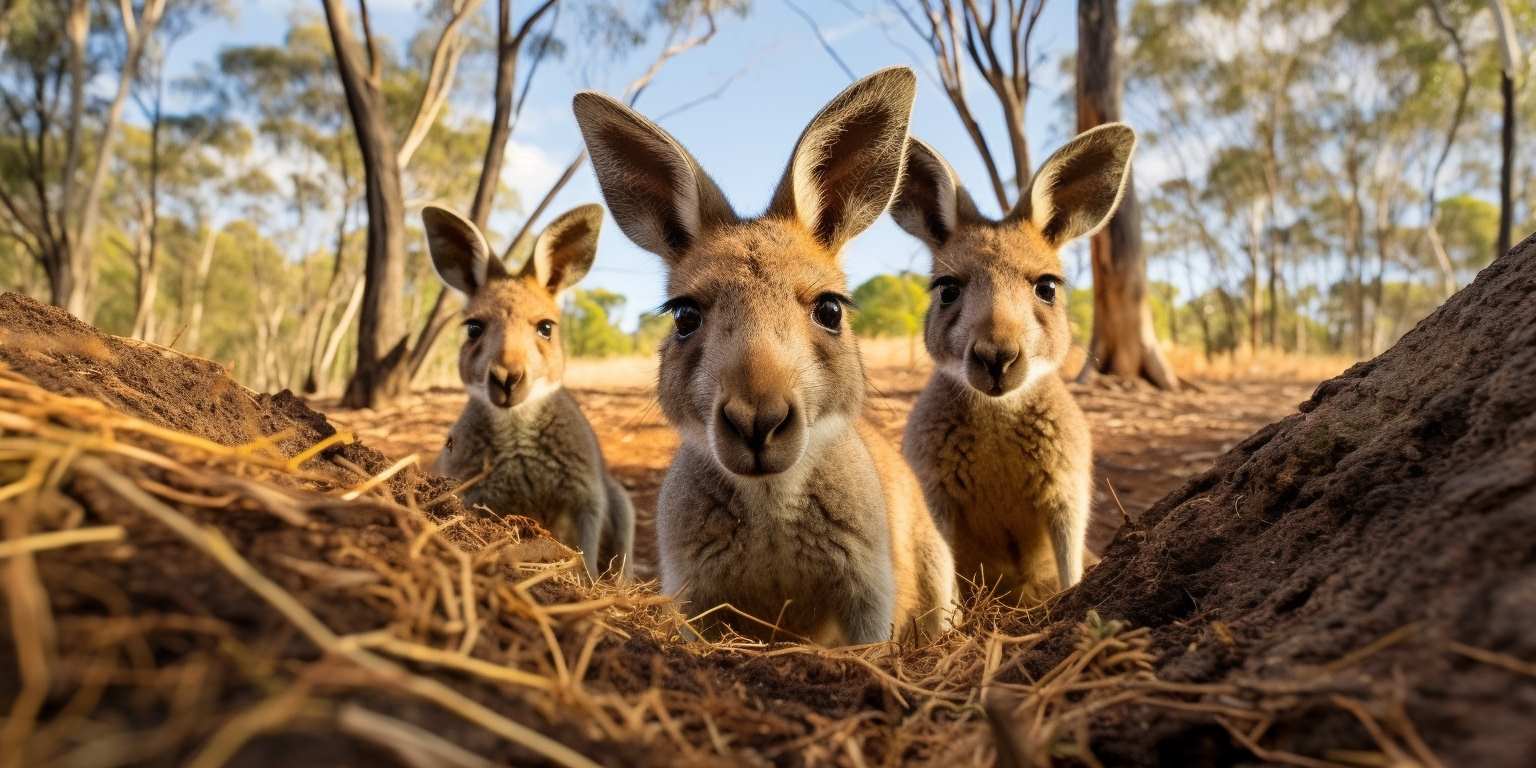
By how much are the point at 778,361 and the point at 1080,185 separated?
290cm

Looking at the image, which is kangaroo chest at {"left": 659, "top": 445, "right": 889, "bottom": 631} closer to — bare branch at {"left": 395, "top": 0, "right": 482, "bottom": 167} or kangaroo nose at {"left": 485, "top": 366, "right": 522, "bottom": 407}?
kangaroo nose at {"left": 485, "top": 366, "right": 522, "bottom": 407}

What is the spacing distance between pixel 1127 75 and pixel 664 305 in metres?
33.1

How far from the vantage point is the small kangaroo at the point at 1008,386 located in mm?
4191

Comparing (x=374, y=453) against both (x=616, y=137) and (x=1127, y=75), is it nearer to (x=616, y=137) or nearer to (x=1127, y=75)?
(x=616, y=137)

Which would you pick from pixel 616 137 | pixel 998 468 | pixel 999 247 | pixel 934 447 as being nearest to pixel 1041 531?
pixel 998 468

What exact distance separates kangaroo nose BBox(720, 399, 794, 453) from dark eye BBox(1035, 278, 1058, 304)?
251cm

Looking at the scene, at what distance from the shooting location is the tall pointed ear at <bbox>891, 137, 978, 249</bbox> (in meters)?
4.46

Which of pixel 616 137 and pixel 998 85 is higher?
pixel 998 85

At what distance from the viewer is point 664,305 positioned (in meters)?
3.04

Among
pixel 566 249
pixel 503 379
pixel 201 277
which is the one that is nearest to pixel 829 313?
pixel 503 379

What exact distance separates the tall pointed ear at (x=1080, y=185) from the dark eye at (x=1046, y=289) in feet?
1.20

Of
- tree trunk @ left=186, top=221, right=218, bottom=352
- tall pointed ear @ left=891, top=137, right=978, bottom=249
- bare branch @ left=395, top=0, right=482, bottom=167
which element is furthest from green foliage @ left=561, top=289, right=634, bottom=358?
tall pointed ear @ left=891, top=137, right=978, bottom=249

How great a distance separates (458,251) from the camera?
242 inches

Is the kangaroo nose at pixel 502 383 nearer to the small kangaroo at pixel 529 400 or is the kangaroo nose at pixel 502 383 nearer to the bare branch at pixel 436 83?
the small kangaroo at pixel 529 400
